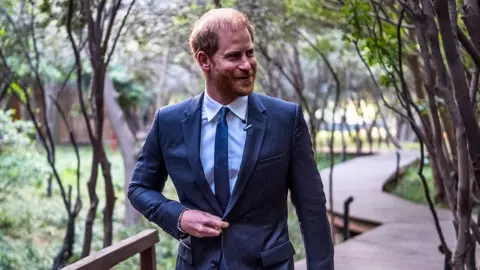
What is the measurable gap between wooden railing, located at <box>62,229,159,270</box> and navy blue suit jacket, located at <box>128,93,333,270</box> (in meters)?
1.09

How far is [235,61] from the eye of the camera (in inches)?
94.6

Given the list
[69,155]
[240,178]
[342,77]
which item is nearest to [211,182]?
[240,178]

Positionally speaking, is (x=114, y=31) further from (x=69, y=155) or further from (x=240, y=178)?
(x=69, y=155)

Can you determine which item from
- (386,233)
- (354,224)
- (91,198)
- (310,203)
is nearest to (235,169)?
(310,203)

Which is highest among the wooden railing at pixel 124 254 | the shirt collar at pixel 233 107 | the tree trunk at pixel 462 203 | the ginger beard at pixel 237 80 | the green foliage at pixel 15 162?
the ginger beard at pixel 237 80

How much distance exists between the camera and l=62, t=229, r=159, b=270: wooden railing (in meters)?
3.56

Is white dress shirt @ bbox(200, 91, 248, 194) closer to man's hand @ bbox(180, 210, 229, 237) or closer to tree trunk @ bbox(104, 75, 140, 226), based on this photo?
man's hand @ bbox(180, 210, 229, 237)

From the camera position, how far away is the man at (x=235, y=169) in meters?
2.39

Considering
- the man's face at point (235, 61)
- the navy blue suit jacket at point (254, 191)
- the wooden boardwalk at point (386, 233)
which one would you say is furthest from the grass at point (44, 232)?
the man's face at point (235, 61)

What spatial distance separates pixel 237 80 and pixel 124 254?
187 cm

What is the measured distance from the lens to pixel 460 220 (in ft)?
11.8

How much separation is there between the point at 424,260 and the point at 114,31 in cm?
519

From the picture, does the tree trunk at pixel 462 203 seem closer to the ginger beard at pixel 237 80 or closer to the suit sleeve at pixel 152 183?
the ginger beard at pixel 237 80

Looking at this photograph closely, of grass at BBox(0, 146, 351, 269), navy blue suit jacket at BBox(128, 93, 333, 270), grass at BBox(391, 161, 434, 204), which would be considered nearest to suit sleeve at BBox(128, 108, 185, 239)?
navy blue suit jacket at BBox(128, 93, 333, 270)
